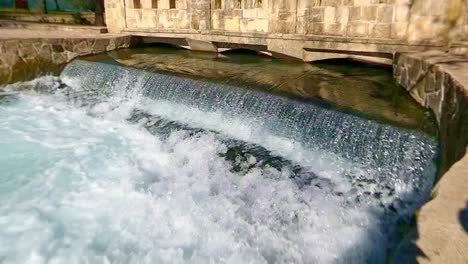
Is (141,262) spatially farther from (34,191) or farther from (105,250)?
(34,191)

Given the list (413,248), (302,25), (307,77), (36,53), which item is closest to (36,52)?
(36,53)

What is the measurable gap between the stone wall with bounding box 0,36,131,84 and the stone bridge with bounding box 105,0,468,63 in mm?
1703

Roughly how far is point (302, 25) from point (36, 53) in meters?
6.19

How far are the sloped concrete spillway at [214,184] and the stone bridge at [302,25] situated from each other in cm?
256

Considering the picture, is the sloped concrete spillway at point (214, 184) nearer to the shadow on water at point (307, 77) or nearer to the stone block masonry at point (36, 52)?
the shadow on water at point (307, 77)

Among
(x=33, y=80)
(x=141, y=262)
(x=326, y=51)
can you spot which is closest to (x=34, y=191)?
(x=141, y=262)

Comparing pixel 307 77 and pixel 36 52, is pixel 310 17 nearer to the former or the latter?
pixel 307 77

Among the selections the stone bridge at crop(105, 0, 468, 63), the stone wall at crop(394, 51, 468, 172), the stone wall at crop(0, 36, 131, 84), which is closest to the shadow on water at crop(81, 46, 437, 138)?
the stone wall at crop(394, 51, 468, 172)

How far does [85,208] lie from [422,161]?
147 inches

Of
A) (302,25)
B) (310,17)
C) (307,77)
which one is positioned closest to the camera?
(307,77)

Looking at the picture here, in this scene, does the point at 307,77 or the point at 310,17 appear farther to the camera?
the point at 310,17

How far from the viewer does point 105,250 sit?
3230mm

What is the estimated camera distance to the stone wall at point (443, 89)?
11.1 ft

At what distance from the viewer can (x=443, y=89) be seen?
422 cm
